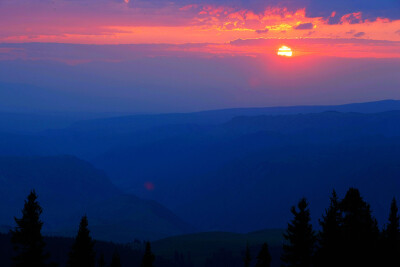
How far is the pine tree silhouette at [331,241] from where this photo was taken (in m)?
29.2

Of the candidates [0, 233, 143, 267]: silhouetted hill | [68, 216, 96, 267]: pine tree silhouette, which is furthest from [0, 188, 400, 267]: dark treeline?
[0, 233, 143, 267]: silhouetted hill

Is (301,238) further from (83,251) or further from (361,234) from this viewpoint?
(83,251)

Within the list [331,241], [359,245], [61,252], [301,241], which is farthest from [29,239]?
[61,252]

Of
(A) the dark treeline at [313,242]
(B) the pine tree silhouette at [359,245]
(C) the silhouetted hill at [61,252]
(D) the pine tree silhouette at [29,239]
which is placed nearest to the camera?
(B) the pine tree silhouette at [359,245]

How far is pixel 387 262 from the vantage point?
1131 inches

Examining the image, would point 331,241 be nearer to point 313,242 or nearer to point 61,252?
point 313,242

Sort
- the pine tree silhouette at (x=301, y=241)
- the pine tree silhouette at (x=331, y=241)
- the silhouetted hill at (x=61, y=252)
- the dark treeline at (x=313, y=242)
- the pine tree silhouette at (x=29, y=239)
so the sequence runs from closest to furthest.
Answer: the dark treeline at (x=313, y=242), the pine tree silhouette at (x=331, y=241), the pine tree silhouette at (x=29, y=239), the pine tree silhouette at (x=301, y=241), the silhouetted hill at (x=61, y=252)

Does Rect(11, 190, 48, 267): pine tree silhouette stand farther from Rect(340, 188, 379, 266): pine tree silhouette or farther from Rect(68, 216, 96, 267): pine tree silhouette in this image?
Rect(340, 188, 379, 266): pine tree silhouette

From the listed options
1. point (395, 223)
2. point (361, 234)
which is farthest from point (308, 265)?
point (395, 223)

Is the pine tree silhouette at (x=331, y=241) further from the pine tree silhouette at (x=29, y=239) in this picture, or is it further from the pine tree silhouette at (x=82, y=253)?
the pine tree silhouette at (x=29, y=239)

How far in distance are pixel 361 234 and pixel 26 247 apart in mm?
18073

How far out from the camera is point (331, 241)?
99.4 feet

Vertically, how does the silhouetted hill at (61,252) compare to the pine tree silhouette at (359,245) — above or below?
above

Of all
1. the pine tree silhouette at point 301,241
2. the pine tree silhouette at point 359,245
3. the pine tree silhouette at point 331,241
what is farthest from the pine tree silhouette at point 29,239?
the pine tree silhouette at point 359,245
